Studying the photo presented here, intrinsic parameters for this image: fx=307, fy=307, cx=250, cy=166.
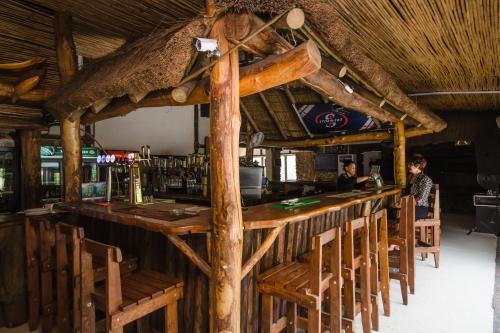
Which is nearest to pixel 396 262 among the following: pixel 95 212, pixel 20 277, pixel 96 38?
pixel 95 212

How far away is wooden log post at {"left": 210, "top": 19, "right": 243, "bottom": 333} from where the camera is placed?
84.5 inches

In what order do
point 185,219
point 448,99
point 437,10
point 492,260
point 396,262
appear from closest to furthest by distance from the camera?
1. point 185,219
2. point 437,10
3. point 396,262
4. point 492,260
5. point 448,99

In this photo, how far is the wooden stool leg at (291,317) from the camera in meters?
2.69

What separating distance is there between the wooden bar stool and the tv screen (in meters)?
8.85

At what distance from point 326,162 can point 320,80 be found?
350 inches

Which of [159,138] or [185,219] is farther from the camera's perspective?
[159,138]

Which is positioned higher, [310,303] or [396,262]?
[310,303]

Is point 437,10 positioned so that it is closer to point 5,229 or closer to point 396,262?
point 396,262

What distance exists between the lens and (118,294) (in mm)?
1924

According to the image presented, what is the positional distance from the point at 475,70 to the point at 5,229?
593 cm

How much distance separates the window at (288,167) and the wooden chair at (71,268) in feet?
34.8

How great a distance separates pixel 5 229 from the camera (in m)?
3.06

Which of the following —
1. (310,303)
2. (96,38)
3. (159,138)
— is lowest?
(310,303)

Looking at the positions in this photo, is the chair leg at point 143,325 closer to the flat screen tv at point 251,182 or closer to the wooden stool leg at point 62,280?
the wooden stool leg at point 62,280
